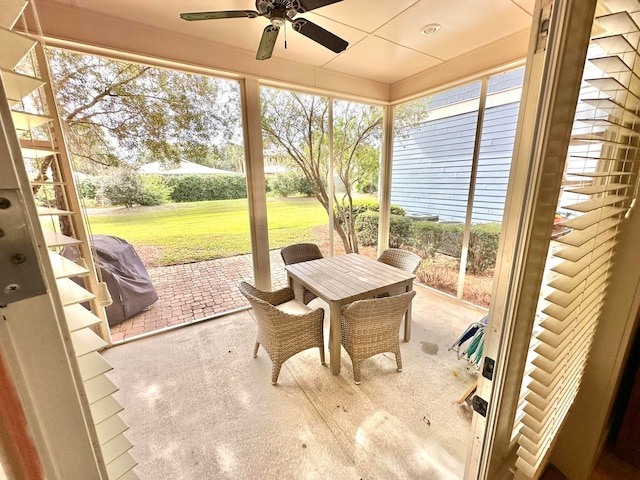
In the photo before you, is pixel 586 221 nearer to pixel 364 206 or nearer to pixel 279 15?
pixel 279 15

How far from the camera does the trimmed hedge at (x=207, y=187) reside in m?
2.89

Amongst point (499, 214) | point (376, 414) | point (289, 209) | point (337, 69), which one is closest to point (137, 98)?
point (289, 209)

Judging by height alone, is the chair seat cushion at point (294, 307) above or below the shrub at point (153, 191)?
below

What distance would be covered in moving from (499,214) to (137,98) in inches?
156

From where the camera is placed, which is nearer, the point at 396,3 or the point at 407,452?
the point at 407,452

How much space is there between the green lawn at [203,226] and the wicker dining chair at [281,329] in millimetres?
1394

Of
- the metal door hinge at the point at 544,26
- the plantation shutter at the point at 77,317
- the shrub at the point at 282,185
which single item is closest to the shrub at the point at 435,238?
the shrub at the point at 282,185

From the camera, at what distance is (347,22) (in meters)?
2.17

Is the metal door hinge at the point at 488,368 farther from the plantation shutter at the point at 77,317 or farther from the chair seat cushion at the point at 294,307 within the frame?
the chair seat cushion at the point at 294,307

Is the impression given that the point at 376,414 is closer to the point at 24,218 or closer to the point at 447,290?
the point at 24,218

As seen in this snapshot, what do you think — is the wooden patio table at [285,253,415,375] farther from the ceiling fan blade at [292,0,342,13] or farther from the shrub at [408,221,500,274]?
the ceiling fan blade at [292,0,342,13]

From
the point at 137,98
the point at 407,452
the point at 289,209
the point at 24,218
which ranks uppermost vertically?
the point at 137,98

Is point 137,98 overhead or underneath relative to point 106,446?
overhead

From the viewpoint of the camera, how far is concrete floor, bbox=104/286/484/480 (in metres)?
1.46
